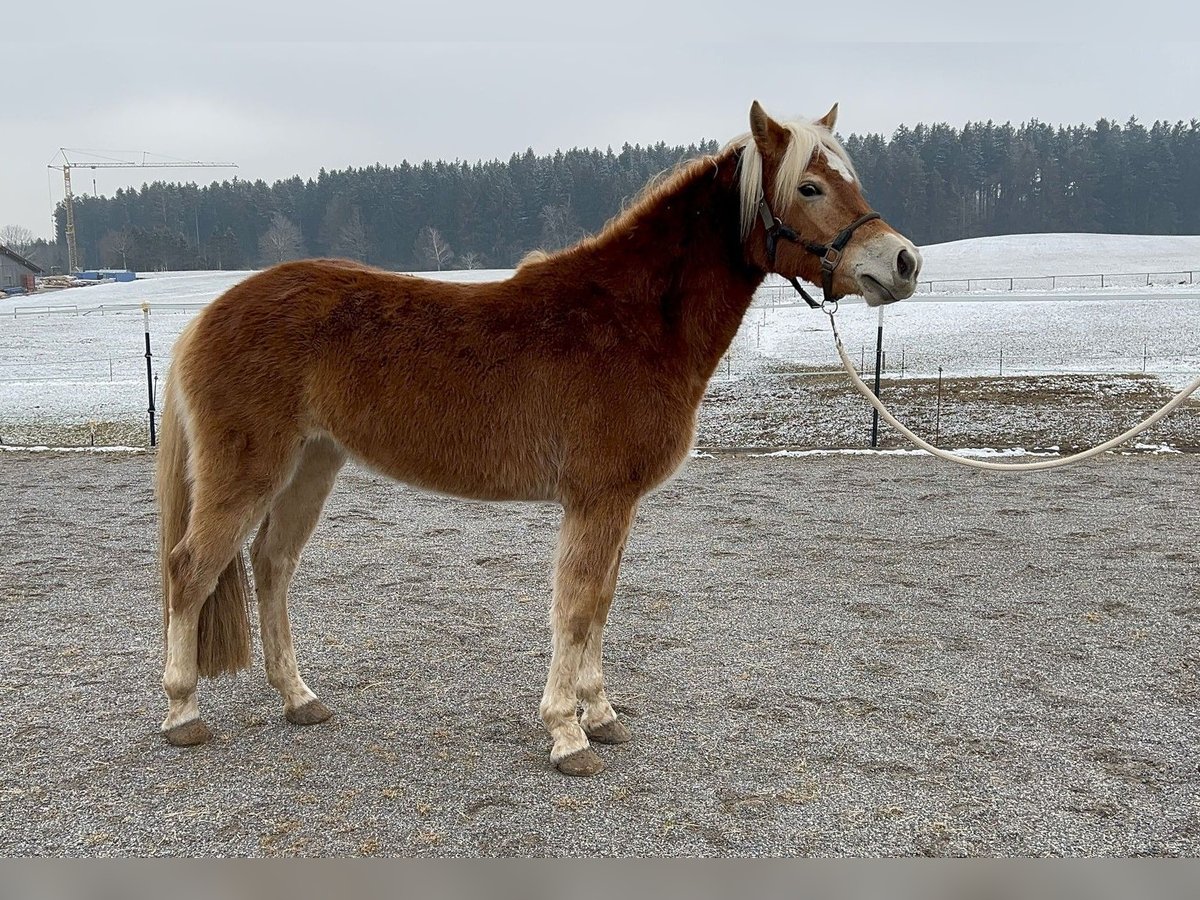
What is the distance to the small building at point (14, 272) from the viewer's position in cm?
4659

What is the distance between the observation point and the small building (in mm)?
46594

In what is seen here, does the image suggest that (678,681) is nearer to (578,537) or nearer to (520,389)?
(578,537)

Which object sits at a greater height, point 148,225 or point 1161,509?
point 148,225

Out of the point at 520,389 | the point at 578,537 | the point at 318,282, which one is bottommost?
the point at 578,537

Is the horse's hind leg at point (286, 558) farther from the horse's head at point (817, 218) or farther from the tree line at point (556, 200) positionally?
the tree line at point (556, 200)

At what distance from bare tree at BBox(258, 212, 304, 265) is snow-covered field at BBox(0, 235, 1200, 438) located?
887 centimetres

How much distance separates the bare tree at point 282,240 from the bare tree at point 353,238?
6.90 feet

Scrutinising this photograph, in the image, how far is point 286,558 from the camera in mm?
3453

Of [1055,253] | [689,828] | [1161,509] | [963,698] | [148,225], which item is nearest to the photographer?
[689,828]

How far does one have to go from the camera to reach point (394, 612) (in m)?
4.65

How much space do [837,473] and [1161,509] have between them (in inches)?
108

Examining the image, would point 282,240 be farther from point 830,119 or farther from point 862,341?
point 830,119

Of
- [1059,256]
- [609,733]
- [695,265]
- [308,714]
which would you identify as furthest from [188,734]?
[1059,256]

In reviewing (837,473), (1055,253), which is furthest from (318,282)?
(1055,253)
